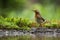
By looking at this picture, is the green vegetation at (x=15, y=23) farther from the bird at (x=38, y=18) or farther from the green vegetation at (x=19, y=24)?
the bird at (x=38, y=18)

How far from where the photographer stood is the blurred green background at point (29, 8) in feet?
17.4

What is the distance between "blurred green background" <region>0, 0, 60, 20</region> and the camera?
529 cm

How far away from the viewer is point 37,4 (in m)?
5.40

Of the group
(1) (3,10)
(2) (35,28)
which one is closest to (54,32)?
(2) (35,28)

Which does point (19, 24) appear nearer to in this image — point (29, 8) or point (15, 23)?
point (15, 23)

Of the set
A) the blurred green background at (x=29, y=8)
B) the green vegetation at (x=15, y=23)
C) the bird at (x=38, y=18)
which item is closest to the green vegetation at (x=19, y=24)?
the green vegetation at (x=15, y=23)

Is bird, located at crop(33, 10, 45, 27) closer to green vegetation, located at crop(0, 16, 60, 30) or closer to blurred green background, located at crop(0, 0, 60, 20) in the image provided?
green vegetation, located at crop(0, 16, 60, 30)

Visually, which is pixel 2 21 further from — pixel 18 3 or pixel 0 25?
pixel 18 3

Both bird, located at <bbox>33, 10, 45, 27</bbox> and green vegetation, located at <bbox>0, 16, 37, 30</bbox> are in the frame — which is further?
bird, located at <bbox>33, 10, 45, 27</bbox>

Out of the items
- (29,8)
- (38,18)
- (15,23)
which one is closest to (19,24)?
(15,23)

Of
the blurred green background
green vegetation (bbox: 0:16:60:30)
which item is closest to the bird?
green vegetation (bbox: 0:16:60:30)

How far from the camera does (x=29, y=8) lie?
5328 mm

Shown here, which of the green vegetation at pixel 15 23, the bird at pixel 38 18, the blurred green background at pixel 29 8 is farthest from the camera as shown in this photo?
the blurred green background at pixel 29 8

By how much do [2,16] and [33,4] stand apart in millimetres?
662
